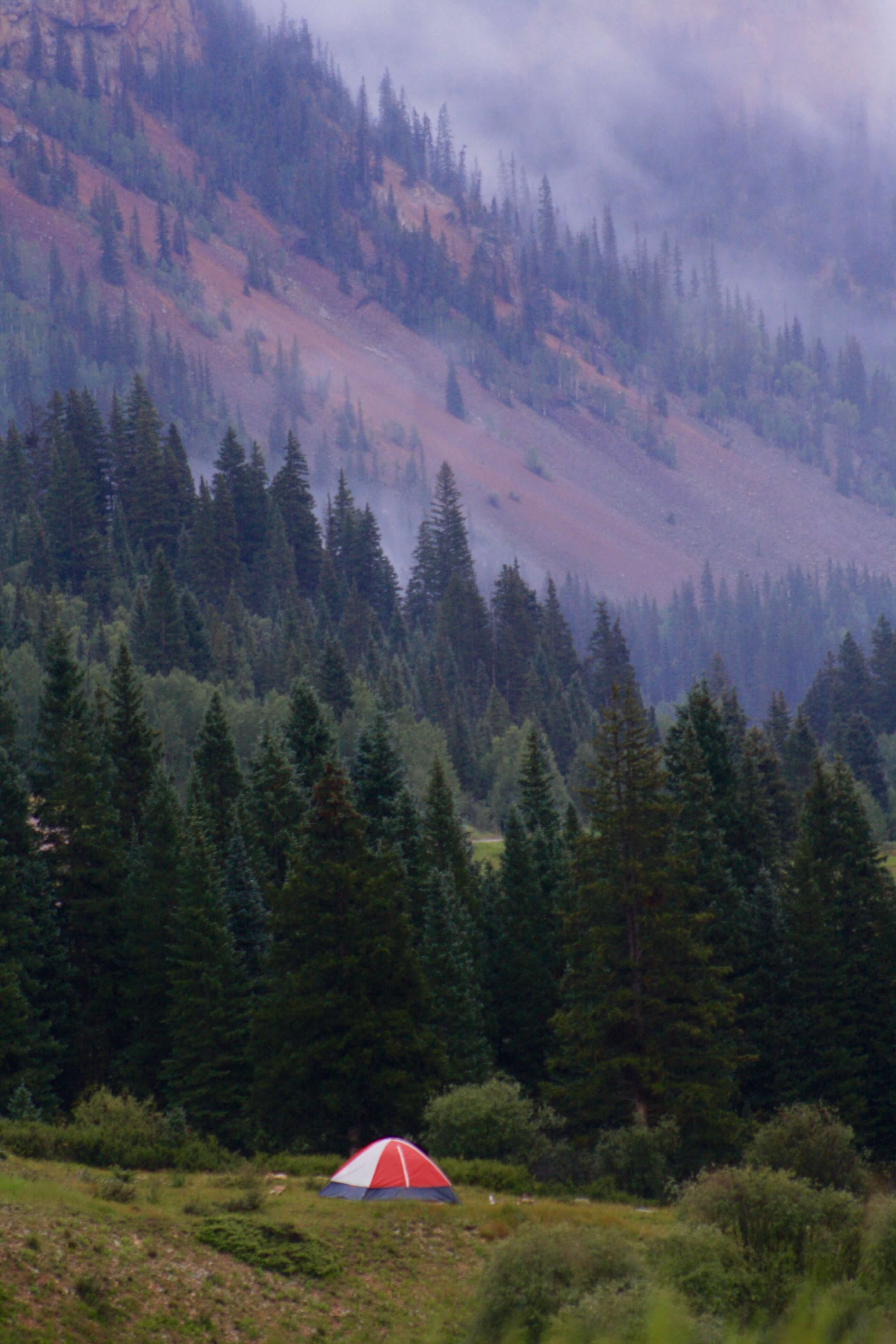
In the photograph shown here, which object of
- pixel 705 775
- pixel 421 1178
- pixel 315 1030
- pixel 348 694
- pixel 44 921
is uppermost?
pixel 348 694

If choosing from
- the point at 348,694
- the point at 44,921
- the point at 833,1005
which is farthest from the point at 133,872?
the point at 348,694

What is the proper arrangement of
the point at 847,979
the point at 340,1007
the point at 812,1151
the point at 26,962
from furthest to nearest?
the point at 847,979, the point at 26,962, the point at 340,1007, the point at 812,1151

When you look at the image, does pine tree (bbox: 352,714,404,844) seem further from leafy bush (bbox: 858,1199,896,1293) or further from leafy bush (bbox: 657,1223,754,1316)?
leafy bush (bbox: 657,1223,754,1316)

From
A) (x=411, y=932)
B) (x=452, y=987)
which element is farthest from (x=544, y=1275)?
(x=452, y=987)

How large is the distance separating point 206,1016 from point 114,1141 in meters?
13.3

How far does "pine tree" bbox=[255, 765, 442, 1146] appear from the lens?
143ft

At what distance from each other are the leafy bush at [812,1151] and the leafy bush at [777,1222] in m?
9.04

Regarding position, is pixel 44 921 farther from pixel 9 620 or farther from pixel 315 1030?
pixel 9 620

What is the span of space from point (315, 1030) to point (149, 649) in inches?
2990

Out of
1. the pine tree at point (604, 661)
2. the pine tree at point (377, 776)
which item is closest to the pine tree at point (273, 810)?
the pine tree at point (377, 776)

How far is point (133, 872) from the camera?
189 feet

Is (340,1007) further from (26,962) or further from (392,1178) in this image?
(26,962)

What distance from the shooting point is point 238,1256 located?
2848cm

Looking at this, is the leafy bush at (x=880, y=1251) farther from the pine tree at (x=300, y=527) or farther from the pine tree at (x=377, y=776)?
the pine tree at (x=300, y=527)
